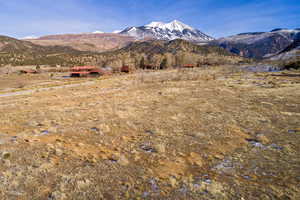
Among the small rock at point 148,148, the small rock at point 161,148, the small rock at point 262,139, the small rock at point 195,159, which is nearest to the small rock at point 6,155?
the small rock at point 148,148

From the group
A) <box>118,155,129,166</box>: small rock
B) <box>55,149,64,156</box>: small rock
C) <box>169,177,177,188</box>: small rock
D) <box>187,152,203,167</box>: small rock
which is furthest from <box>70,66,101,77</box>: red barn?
<box>169,177,177,188</box>: small rock

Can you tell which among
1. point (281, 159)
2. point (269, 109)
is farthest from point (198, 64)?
point (281, 159)

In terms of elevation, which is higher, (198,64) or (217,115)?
(198,64)

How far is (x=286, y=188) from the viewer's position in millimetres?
3910

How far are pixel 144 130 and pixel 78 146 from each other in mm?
2823

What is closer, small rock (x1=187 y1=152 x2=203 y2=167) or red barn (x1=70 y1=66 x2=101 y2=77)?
small rock (x1=187 y1=152 x2=203 y2=167)

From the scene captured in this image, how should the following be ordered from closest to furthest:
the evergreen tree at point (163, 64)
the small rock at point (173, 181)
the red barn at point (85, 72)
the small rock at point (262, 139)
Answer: the small rock at point (173, 181) < the small rock at point (262, 139) < the red barn at point (85, 72) < the evergreen tree at point (163, 64)

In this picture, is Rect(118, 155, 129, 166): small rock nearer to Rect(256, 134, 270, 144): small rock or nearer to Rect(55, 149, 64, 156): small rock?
Rect(55, 149, 64, 156): small rock

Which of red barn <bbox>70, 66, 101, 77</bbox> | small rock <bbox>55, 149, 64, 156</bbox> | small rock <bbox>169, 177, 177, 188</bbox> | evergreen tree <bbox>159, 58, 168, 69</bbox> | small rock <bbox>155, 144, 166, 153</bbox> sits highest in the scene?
evergreen tree <bbox>159, 58, 168, 69</bbox>

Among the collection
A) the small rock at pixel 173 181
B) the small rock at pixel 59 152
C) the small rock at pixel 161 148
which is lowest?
the small rock at pixel 173 181

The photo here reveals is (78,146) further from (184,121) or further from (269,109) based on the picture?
(269,109)

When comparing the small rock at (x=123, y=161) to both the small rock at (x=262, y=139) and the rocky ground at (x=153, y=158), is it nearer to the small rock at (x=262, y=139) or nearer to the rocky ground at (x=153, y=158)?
the rocky ground at (x=153, y=158)

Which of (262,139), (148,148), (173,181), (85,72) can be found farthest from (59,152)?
(85,72)

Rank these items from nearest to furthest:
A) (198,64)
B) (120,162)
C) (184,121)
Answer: (120,162)
(184,121)
(198,64)
